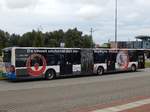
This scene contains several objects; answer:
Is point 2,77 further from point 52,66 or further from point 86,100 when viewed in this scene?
point 86,100

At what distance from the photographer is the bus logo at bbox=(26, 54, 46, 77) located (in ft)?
80.7

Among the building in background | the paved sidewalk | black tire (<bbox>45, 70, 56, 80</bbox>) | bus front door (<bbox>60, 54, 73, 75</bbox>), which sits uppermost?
the building in background

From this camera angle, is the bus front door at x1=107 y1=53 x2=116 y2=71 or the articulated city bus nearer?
the articulated city bus

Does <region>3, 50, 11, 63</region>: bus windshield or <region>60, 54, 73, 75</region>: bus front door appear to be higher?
<region>3, 50, 11, 63</region>: bus windshield

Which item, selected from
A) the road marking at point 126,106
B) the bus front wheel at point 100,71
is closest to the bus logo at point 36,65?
the bus front wheel at point 100,71

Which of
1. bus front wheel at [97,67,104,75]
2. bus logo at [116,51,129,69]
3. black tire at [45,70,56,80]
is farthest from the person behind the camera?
bus logo at [116,51,129,69]

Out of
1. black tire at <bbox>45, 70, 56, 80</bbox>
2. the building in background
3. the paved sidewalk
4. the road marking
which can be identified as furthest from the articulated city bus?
the building in background

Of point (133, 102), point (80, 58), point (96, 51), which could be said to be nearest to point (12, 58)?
point (80, 58)

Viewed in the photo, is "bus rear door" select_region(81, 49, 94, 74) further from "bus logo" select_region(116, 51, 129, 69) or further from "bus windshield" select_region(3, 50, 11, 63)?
"bus windshield" select_region(3, 50, 11, 63)

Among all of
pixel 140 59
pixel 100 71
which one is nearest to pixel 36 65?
pixel 100 71

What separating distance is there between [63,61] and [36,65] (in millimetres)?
2701

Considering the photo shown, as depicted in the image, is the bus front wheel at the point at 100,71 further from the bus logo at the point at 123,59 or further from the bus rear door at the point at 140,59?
the bus rear door at the point at 140,59

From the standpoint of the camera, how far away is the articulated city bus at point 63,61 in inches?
950

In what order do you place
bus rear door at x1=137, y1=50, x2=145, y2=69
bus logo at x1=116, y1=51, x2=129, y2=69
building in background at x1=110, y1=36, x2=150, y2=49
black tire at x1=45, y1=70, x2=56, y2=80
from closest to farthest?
black tire at x1=45, y1=70, x2=56, y2=80, bus logo at x1=116, y1=51, x2=129, y2=69, bus rear door at x1=137, y1=50, x2=145, y2=69, building in background at x1=110, y1=36, x2=150, y2=49
